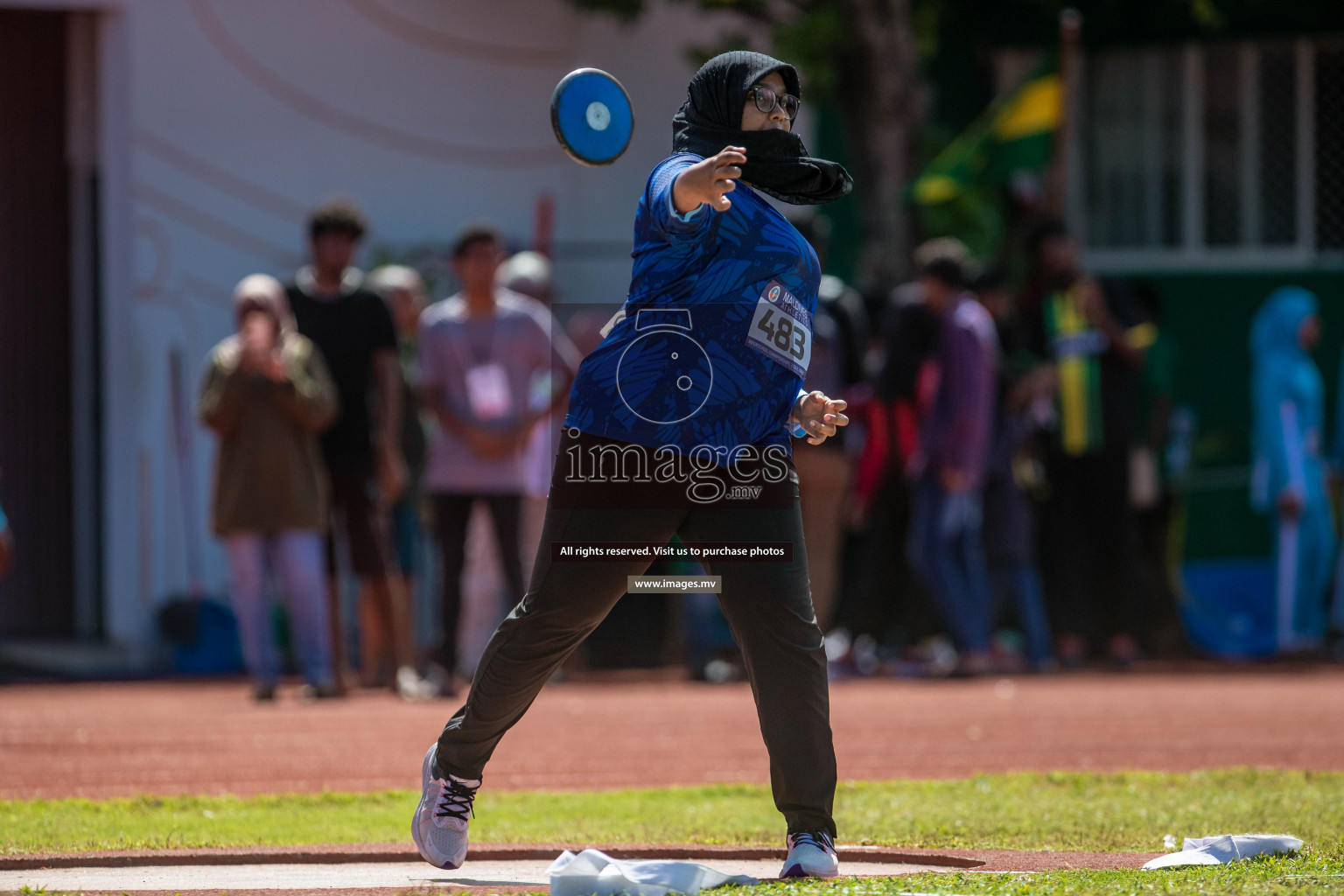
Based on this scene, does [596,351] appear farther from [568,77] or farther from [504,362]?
[504,362]

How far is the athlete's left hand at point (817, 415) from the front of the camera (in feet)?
14.0

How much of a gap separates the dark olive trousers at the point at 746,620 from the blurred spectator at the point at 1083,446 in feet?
23.0

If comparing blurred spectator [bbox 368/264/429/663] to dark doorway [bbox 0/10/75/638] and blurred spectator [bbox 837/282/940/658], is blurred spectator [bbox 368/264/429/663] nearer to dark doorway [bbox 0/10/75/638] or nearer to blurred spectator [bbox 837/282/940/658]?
blurred spectator [bbox 837/282/940/658]

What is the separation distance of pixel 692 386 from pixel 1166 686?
6.35 meters

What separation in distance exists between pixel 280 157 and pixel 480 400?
4548 mm

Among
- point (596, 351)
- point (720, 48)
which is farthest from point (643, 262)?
point (720, 48)

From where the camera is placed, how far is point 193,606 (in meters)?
12.2

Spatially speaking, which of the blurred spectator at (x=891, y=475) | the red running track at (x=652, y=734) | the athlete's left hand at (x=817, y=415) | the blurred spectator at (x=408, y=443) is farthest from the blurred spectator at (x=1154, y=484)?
the athlete's left hand at (x=817, y=415)

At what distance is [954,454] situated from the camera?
32.5 ft

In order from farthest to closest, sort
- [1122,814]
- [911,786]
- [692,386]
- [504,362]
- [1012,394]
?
[1012,394] < [504,362] < [911,786] < [1122,814] < [692,386]

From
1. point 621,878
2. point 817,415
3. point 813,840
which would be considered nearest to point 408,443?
point 817,415

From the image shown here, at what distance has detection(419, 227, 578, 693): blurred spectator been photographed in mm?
9430

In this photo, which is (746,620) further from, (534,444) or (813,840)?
(534,444)

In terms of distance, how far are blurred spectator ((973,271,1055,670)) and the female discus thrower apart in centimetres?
647
